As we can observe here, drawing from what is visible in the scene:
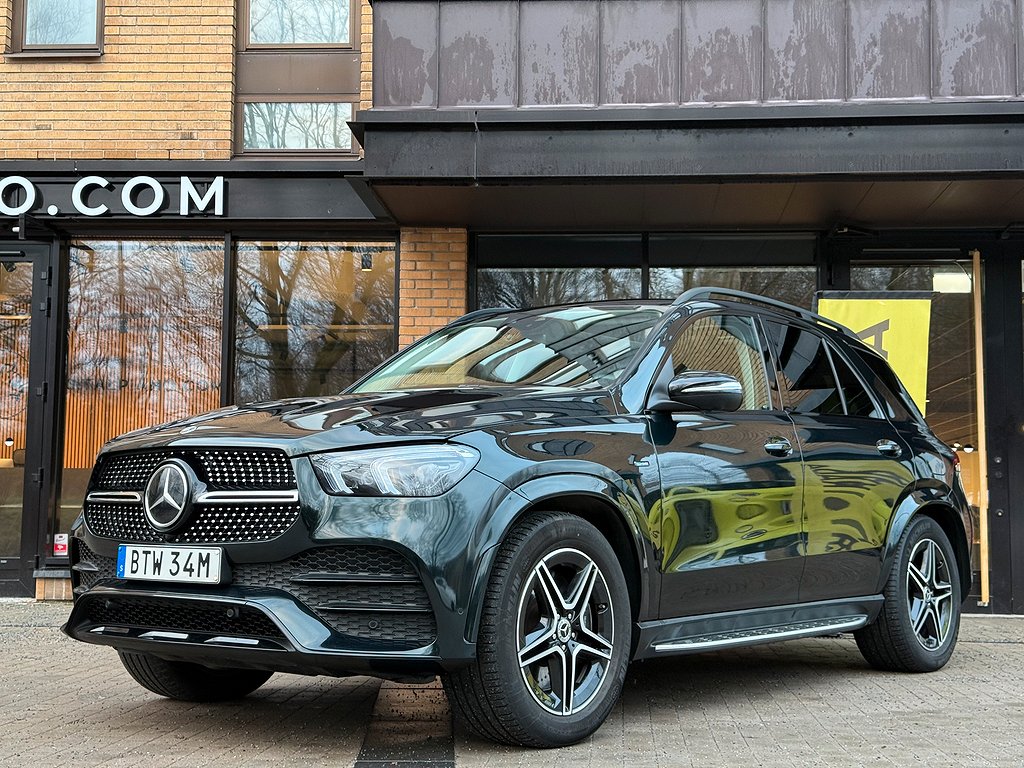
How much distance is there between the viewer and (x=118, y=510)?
471cm

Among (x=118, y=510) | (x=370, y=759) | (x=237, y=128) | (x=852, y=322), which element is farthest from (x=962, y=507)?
(x=237, y=128)

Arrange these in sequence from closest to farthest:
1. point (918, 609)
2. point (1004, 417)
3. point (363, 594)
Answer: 1. point (363, 594)
2. point (918, 609)
3. point (1004, 417)

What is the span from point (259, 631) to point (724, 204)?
6.22m

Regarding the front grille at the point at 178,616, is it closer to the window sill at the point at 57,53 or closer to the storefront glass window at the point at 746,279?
the storefront glass window at the point at 746,279

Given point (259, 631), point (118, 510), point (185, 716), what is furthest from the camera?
point (185, 716)

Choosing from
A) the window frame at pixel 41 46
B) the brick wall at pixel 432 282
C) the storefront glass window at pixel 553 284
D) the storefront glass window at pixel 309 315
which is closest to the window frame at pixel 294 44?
the window frame at pixel 41 46

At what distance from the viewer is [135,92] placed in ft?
34.8

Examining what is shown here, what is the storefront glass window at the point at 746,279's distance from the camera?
10336mm

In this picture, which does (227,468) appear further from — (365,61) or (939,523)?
(365,61)

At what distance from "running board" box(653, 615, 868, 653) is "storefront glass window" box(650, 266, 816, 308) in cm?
463

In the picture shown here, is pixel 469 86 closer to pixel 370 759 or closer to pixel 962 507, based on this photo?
pixel 962 507

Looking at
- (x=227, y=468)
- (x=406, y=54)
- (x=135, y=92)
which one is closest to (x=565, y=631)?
(x=227, y=468)

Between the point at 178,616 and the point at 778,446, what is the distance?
2.71 metres

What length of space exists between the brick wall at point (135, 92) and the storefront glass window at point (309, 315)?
107 cm
